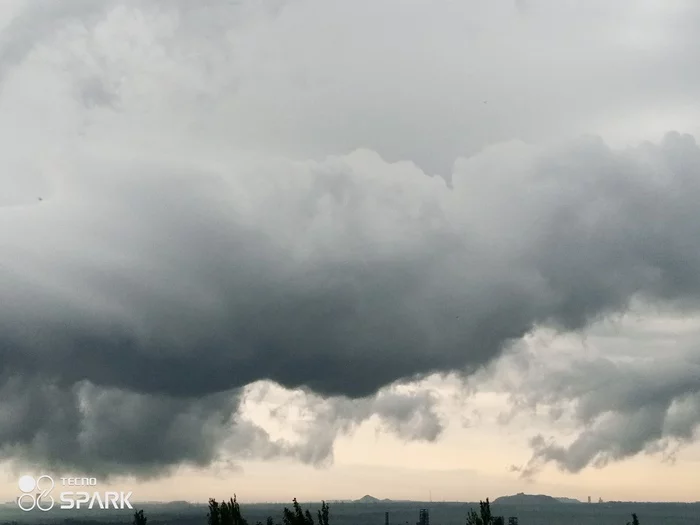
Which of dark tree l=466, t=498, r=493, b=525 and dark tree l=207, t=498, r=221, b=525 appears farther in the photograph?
dark tree l=466, t=498, r=493, b=525

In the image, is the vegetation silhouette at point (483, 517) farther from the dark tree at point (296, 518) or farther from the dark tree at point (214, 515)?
the dark tree at point (214, 515)

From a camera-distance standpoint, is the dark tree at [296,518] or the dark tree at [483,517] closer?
the dark tree at [296,518]

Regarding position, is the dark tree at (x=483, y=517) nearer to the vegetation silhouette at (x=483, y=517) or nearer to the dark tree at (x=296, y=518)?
the vegetation silhouette at (x=483, y=517)

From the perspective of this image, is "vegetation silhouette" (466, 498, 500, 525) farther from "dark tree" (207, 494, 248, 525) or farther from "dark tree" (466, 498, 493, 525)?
"dark tree" (207, 494, 248, 525)

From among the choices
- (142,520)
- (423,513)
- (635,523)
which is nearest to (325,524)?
(142,520)

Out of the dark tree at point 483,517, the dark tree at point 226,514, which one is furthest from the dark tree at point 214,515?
the dark tree at point 483,517

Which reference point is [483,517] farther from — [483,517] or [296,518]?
[296,518]

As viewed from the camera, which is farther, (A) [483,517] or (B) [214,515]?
(A) [483,517]

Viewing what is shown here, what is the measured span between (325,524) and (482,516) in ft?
34.5

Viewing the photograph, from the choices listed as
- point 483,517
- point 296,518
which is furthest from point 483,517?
point 296,518

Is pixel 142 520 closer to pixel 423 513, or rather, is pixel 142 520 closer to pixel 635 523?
pixel 635 523

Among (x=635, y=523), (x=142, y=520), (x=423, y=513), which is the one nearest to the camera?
(x=142, y=520)

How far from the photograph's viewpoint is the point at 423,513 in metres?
196

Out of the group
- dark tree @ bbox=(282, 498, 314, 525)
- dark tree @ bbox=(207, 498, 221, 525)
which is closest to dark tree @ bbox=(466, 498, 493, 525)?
dark tree @ bbox=(282, 498, 314, 525)
